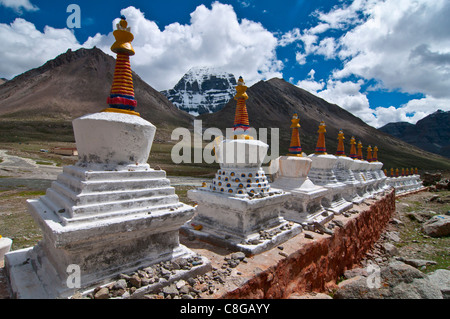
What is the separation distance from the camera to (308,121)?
83875 millimetres

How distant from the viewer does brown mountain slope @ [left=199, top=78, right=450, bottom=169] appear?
65031 millimetres

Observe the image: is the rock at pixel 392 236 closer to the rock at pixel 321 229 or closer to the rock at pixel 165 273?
the rock at pixel 321 229

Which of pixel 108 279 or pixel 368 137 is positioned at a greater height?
pixel 368 137

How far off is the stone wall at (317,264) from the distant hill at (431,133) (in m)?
142

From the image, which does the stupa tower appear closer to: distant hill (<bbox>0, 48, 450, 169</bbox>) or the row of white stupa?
the row of white stupa

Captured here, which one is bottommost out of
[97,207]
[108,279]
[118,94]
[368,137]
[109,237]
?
[108,279]

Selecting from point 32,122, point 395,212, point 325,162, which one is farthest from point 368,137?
point 32,122

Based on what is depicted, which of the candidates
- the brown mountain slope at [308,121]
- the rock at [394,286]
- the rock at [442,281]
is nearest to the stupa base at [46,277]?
the rock at [394,286]

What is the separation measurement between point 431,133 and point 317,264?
166587 mm

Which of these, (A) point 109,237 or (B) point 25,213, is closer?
(A) point 109,237

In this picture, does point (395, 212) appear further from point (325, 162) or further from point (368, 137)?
point (368, 137)
